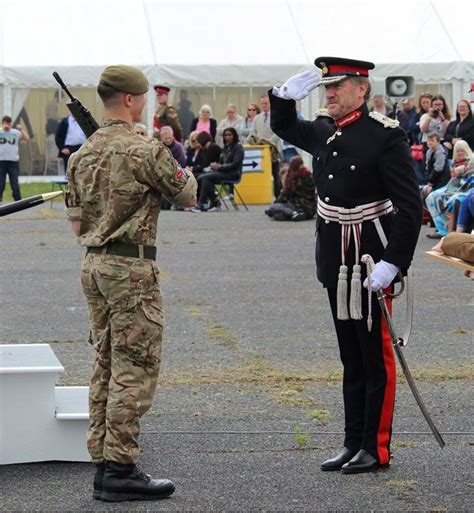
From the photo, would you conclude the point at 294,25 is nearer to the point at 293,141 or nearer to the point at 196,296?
the point at 196,296

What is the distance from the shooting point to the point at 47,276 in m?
13.4

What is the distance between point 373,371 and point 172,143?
16.1 metres

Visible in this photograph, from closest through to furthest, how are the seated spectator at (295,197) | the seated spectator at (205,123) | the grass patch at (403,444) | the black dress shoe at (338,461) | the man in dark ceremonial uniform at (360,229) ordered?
the man in dark ceremonial uniform at (360,229) → the black dress shoe at (338,461) → the grass patch at (403,444) → the seated spectator at (295,197) → the seated spectator at (205,123)

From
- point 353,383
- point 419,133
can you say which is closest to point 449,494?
point 353,383

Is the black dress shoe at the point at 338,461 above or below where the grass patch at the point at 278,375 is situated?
above

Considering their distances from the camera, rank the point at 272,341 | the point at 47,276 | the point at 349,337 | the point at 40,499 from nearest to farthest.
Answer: the point at 40,499
the point at 349,337
the point at 272,341
the point at 47,276

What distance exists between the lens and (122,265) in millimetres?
5270

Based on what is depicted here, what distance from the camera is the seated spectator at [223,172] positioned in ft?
72.1

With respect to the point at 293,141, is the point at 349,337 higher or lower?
lower

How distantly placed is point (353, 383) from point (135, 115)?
163 cm

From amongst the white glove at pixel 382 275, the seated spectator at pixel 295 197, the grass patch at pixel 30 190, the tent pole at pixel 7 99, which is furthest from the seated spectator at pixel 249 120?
the white glove at pixel 382 275

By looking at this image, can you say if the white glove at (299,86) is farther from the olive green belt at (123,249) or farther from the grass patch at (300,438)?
the grass patch at (300,438)

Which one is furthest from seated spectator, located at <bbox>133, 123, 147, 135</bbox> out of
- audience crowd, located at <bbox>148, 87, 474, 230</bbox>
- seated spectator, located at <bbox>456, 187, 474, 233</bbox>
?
audience crowd, located at <bbox>148, 87, 474, 230</bbox>

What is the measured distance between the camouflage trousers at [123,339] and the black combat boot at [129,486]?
0.16 feet
